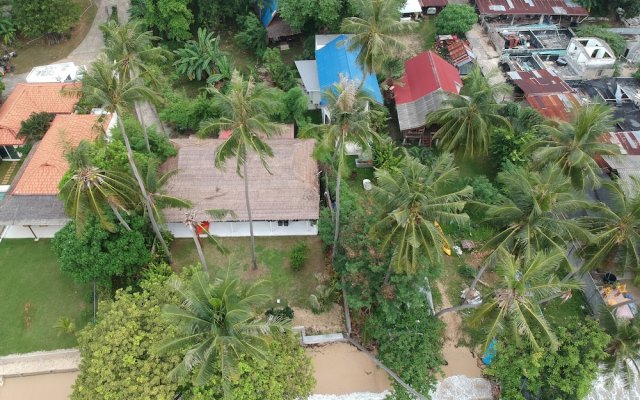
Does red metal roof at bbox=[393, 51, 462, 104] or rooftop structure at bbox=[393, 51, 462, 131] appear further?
red metal roof at bbox=[393, 51, 462, 104]

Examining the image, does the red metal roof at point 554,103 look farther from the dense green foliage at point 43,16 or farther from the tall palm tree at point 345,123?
the dense green foliage at point 43,16

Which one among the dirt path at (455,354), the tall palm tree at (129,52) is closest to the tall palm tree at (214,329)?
the dirt path at (455,354)

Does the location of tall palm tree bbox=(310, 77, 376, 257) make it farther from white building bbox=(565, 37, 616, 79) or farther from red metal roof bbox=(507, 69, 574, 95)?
white building bbox=(565, 37, 616, 79)

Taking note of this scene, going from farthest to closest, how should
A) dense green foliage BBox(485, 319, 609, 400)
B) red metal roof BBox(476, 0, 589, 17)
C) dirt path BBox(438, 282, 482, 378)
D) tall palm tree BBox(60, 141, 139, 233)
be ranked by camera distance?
1. red metal roof BBox(476, 0, 589, 17)
2. dirt path BBox(438, 282, 482, 378)
3. dense green foliage BBox(485, 319, 609, 400)
4. tall palm tree BBox(60, 141, 139, 233)

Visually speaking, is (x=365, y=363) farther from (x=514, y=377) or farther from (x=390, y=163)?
(x=390, y=163)

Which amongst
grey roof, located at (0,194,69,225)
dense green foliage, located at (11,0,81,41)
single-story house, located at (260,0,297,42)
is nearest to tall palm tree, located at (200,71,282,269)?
grey roof, located at (0,194,69,225)

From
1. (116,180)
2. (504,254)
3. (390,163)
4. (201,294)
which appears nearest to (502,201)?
(504,254)

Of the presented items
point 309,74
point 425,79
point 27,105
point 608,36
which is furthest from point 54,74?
point 608,36
